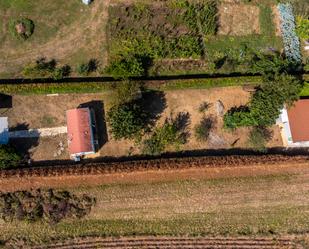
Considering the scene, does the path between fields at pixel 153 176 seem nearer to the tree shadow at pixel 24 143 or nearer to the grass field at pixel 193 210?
the grass field at pixel 193 210

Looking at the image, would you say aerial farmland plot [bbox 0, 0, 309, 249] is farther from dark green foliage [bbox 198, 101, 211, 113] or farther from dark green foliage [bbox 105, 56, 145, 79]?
dark green foliage [bbox 198, 101, 211, 113]

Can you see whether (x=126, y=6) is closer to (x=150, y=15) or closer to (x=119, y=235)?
(x=150, y=15)

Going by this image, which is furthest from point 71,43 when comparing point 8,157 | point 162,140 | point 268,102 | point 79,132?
point 268,102

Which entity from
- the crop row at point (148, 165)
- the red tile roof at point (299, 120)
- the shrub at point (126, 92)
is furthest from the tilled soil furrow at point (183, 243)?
the shrub at point (126, 92)

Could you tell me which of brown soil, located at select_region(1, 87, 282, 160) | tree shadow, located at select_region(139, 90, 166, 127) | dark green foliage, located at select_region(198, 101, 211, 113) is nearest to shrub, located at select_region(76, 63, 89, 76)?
brown soil, located at select_region(1, 87, 282, 160)

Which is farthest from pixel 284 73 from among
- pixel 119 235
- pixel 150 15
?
pixel 119 235

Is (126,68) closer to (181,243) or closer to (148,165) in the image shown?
(148,165)
